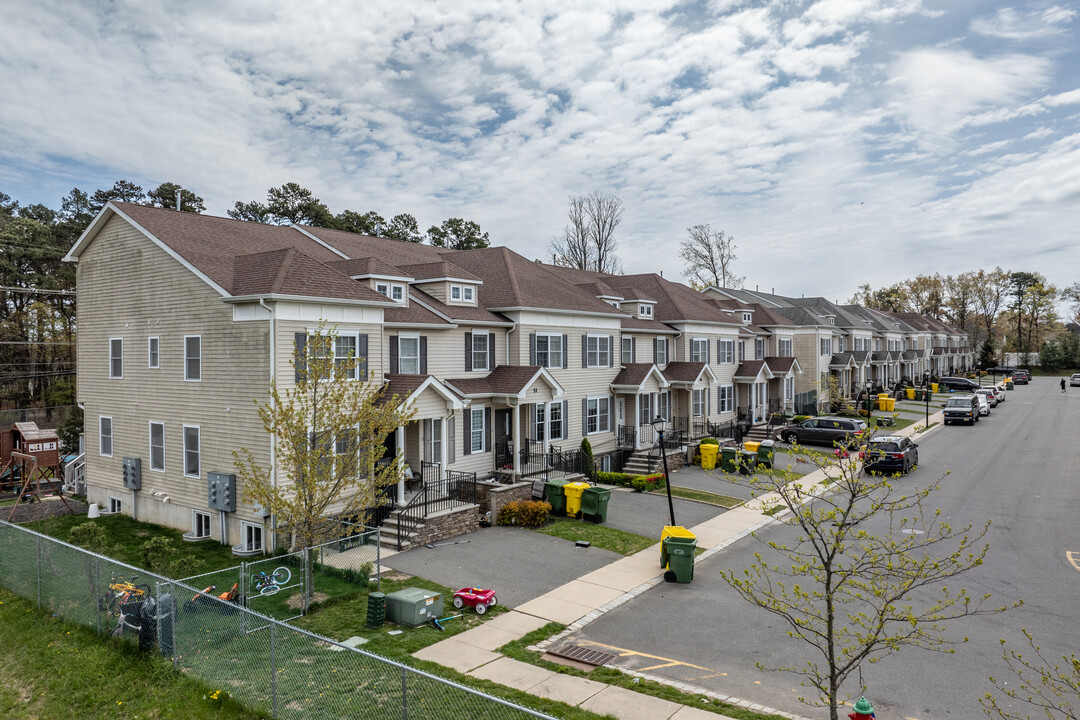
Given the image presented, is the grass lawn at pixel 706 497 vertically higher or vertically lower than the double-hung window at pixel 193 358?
lower

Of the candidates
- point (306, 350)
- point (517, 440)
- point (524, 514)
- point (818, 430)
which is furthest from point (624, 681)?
point (818, 430)

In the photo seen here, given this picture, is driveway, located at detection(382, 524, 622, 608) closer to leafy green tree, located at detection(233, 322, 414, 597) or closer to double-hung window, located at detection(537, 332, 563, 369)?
leafy green tree, located at detection(233, 322, 414, 597)

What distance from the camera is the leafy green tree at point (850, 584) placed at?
7.55 meters

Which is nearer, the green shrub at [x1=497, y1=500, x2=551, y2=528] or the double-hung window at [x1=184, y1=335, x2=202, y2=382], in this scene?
the double-hung window at [x1=184, y1=335, x2=202, y2=382]

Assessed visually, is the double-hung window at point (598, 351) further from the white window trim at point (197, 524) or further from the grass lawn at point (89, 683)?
the grass lawn at point (89, 683)

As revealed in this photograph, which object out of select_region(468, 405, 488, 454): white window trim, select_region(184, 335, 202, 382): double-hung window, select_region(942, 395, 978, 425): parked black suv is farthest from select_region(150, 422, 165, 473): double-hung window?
select_region(942, 395, 978, 425): parked black suv

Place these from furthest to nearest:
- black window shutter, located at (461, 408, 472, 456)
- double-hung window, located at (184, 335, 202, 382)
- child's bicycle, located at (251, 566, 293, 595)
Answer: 1. black window shutter, located at (461, 408, 472, 456)
2. double-hung window, located at (184, 335, 202, 382)
3. child's bicycle, located at (251, 566, 293, 595)

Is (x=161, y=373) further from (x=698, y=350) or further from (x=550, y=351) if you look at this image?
(x=698, y=350)

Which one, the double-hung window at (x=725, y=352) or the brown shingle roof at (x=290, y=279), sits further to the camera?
the double-hung window at (x=725, y=352)

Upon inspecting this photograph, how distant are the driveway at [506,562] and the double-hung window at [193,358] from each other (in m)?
8.05

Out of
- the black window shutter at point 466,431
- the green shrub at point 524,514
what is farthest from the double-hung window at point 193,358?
the green shrub at point 524,514

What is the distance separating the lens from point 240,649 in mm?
11023

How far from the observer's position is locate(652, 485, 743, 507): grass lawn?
24.1 m

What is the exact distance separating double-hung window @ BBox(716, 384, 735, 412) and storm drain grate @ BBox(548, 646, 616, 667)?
28.2m
